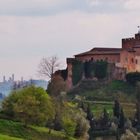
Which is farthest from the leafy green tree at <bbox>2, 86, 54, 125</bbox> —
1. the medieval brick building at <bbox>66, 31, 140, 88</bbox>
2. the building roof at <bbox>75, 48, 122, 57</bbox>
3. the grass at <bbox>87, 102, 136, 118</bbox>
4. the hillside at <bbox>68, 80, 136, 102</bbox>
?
the building roof at <bbox>75, 48, 122, 57</bbox>

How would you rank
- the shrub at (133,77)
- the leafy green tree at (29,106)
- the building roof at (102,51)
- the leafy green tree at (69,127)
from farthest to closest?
the building roof at (102,51) → the shrub at (133,77) → the leafy green tree at (69,127) → the leafy green tree at (29,106)

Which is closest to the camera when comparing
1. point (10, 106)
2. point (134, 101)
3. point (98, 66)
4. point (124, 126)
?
point (10, 106)

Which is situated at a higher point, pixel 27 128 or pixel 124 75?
pixel 124 75

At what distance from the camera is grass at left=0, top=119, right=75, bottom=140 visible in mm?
70062

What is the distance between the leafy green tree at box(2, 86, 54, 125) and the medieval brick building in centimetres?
4707

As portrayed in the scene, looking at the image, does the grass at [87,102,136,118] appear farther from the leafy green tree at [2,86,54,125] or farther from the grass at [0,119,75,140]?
the grass at [0,119,75,140]

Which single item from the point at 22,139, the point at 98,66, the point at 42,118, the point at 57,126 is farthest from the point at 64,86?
the point at 22,139

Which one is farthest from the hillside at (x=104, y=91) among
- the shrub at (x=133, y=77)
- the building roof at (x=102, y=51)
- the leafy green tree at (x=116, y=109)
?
the leafy green tree at (x=116, y=109)

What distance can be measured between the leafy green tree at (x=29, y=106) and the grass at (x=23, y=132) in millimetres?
1039

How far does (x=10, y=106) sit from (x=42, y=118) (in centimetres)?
386

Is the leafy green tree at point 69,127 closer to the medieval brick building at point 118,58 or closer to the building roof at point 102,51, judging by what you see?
the medieval brick building at point 118,58

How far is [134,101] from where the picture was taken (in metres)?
118

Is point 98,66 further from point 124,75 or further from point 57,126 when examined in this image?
point 57,126

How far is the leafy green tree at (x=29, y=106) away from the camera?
246 ft
